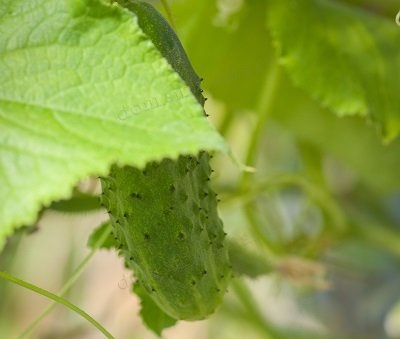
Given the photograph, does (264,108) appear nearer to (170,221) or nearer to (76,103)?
(170,221)

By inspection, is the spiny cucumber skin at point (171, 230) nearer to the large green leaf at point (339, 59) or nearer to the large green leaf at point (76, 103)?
the large green leaf at point (76, 103)

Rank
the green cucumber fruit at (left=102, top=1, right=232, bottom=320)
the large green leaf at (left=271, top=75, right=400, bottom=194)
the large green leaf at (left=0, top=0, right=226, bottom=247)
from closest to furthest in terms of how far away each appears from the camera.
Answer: the large green leaf at (left=0, top=0, right=226, bottom=247)
the green cucumber fruit at (left=102, top=1, right=232, bottom=320)
the large green leaf at (left=271, top=75, right=400, bottom=194)

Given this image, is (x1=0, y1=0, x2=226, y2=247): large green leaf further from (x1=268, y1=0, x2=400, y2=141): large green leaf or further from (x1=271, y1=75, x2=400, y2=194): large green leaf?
(x1=271, y1=75, x2=400, y2=194): large green leaf

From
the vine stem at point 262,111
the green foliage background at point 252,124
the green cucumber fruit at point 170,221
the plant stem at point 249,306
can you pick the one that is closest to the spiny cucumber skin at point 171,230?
the green cucumber fruit at point 170,221

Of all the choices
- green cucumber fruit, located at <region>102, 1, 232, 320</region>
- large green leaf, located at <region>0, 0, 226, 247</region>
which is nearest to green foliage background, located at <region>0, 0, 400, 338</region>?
large green leaf, located at <region>0, 0, 226, 247</region>

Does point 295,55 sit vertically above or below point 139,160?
below

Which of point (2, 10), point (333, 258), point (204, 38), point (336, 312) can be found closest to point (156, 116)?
point (2, 10)

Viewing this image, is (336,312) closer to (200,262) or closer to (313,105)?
(313,105)

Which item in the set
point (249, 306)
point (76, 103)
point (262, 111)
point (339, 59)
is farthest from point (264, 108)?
point (76, 103)
